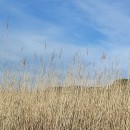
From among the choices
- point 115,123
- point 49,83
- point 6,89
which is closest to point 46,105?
point 49,83

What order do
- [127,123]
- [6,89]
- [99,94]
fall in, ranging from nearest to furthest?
[127,123]
[6,89]
[99,94]

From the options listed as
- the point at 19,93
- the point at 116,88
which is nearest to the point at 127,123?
the point at 116,88

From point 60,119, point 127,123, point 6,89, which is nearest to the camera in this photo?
point 127,123

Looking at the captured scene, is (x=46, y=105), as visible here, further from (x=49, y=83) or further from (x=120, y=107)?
(x=120, y=107)

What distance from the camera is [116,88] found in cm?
566

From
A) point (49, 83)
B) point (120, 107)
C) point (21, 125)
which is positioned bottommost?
point (21, 125)

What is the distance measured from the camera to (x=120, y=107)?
5238mm

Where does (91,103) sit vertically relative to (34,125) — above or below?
above

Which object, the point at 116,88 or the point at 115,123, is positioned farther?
the point at 116,88

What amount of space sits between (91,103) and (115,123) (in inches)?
22.0

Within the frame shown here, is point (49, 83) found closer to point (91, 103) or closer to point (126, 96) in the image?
point (91, 103)

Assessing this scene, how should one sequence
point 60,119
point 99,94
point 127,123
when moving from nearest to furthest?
point 127,123 → point 60,119 → point 99,94

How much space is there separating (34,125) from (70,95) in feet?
2.45

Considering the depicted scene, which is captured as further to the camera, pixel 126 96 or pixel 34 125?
pixel 126 96
